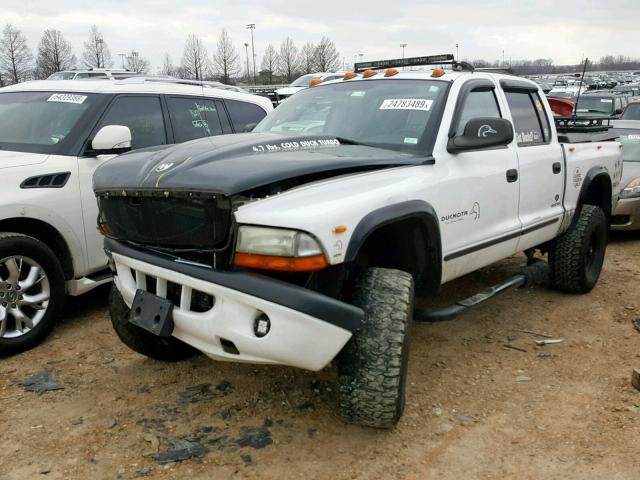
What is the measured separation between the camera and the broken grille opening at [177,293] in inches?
116

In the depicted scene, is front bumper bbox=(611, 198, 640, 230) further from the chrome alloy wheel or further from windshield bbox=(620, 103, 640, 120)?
the chrome alloy wheel

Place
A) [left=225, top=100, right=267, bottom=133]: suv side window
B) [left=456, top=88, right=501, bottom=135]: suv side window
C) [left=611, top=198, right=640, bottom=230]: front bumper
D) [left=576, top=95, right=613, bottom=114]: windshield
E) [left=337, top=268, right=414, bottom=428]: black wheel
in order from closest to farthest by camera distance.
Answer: [left=337, top=268, right=414, bottom=428]: black wheel, [left=456, top=88, right=501, bottom=135]: suv side window, [left=225, top=100, right=267, bottom=133]: suv side window, [left=611, top=198, right=640, bottom=230]: front bumper, [left=576, top=95, right=613, bottom=114]: windshield

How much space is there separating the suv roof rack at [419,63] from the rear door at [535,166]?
36 cm

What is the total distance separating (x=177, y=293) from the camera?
307cm

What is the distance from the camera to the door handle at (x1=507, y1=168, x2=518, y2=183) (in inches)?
167

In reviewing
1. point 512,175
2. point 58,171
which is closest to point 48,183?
point 58,171

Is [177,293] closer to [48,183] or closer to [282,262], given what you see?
[282,262]

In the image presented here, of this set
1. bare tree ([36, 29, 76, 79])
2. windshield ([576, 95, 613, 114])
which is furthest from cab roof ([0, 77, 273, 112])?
bare tree ([36, 29, 76, 79])

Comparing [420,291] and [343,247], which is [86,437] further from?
[420,291]

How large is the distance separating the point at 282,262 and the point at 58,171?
246 cm

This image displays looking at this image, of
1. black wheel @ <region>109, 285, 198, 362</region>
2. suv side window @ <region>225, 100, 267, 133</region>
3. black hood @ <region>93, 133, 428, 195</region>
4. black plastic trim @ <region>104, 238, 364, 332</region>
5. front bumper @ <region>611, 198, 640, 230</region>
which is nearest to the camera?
black plastic trim @ <region>104, 238, 364, 332</region>

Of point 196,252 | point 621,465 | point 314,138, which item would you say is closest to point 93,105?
point 314,138

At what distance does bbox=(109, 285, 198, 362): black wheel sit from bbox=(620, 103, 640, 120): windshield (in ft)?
33.4

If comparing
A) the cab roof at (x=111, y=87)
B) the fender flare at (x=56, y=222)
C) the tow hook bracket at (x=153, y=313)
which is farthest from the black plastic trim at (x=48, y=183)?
the tow hook bracket at (x=153, y=313)
